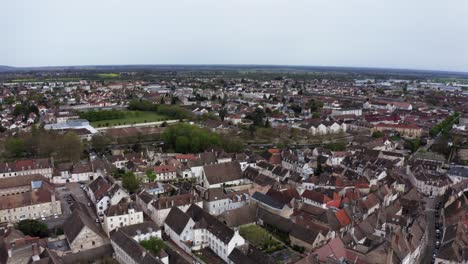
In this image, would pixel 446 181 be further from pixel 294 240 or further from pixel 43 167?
pixel 43 167

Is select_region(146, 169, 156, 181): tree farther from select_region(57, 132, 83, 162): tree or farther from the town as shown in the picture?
select_region(57, 132, 83, 162): tree

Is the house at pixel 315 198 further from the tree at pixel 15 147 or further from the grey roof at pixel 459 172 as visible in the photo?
the tree at pixel 15 147

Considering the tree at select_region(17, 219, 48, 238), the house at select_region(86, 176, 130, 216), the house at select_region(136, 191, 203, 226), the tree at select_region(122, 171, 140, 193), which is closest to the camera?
the tree at select_region(17, 219, 48, 238)

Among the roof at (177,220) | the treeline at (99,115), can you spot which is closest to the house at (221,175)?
the roof at (177,220)

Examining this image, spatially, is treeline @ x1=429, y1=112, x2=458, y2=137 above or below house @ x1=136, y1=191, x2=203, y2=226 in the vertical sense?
above

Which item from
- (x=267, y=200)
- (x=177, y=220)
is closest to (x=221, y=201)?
(x=267, y=200)

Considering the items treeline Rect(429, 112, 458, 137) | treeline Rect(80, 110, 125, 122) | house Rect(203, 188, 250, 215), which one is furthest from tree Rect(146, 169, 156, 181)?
treeline Rect(429, 112, 458, 137)
